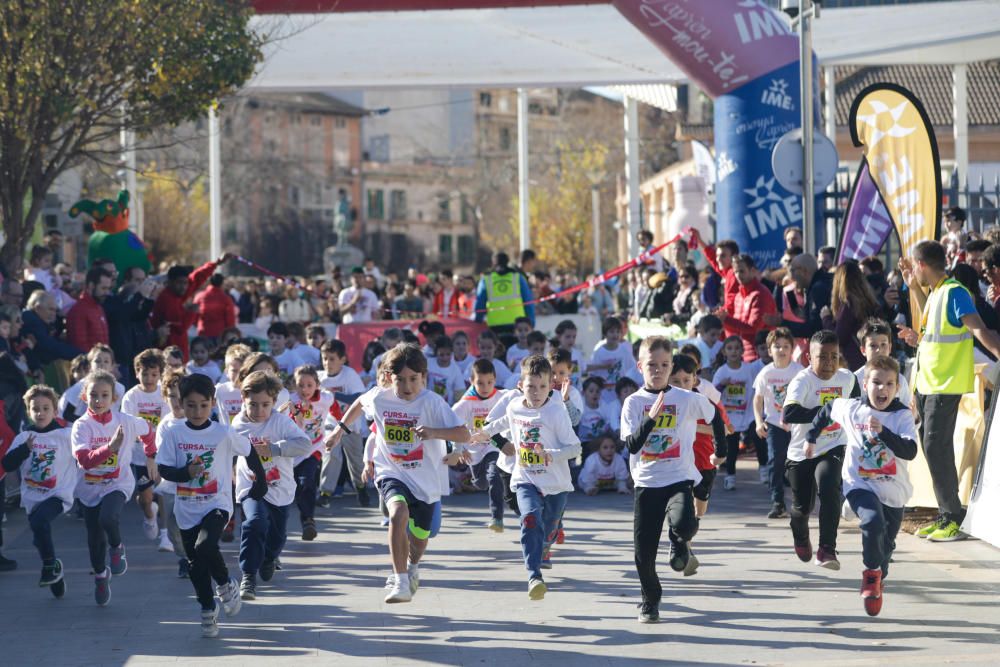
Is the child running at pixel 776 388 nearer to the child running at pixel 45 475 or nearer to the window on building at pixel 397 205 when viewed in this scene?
the child running at pixel 45 475

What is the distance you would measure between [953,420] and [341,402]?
5.22 metres

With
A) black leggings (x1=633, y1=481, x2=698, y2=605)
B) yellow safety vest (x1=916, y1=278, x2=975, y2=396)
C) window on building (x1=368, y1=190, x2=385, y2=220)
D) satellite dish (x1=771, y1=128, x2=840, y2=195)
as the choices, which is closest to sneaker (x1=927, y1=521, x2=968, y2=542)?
yellow safety vest (x1=916, y1=278, x2=975, y2=396)

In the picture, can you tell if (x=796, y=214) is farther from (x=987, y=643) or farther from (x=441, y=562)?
(x=987, y=643)

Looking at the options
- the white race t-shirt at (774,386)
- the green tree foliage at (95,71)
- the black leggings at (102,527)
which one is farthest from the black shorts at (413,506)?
the green tree foliage at (95,71)

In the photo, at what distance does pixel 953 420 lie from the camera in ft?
33.6

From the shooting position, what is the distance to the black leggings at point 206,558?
8.12 meters

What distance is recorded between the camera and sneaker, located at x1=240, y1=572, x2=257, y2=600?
29.6 ft

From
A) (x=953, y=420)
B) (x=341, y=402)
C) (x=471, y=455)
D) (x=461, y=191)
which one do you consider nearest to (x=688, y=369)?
(x=953, y=420)

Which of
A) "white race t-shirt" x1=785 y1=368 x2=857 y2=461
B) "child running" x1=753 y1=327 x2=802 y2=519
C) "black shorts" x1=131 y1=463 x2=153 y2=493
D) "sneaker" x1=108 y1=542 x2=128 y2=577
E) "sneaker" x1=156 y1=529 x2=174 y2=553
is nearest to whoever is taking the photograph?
"white race t-shirt" x1=785 y1=368 x2=857 y2=461

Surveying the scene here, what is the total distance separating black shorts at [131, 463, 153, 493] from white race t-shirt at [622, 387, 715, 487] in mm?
3631

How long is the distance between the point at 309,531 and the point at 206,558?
309 centimetres

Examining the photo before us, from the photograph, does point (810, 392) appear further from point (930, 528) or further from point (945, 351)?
point (930, 528)

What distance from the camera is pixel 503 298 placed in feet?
55.4

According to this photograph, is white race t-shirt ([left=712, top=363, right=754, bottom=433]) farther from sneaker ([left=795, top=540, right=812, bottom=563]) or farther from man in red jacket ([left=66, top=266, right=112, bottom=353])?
man in red jacket ([left=66, top=266, right=112, bottom=353])
